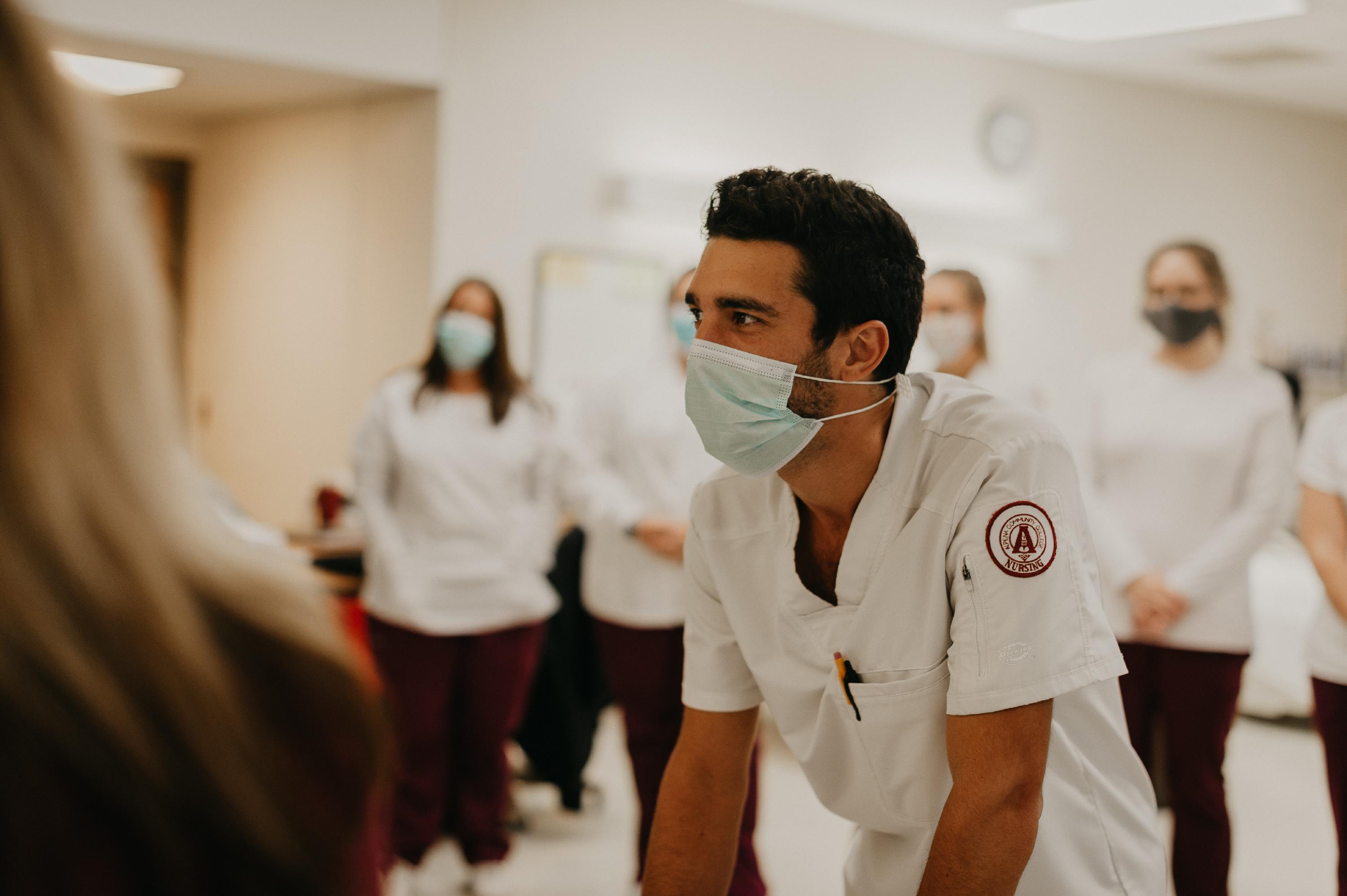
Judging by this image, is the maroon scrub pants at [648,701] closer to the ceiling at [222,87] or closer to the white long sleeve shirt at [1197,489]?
the white long sleeve shirt at [1197,489]

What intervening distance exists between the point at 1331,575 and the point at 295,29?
382cm

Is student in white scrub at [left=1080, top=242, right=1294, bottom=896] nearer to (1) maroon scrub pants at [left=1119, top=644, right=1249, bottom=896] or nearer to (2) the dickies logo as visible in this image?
(1) maroon scrub pants at [left=1119, top=644, right=1249, bottom=896]

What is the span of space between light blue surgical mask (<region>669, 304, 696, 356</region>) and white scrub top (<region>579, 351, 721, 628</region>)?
6cm

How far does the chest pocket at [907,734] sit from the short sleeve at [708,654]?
6.0 inches

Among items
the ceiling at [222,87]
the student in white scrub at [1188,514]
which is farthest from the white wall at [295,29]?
the student in white scrub at [1188,514]

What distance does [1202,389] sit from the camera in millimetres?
2869

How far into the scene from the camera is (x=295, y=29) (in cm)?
443

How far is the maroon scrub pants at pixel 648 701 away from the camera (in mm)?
2889

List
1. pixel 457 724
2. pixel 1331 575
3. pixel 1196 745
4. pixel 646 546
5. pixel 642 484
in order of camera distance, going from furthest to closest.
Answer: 1. pixel 457 724
2. pixel 642 484
3. pixel 646 546
4. pixel 1196 745
5. pixel 1331 575

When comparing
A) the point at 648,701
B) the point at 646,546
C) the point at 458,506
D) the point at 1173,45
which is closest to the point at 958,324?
the point at 646,546

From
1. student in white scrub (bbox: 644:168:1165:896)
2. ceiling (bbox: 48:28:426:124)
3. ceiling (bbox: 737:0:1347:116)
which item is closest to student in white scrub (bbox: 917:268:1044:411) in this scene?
student in white scrub (bbox: 644:168:1165:896)

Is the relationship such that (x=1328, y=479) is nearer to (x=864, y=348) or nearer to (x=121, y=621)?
(x=864, y=348)

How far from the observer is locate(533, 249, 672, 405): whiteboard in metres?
5.06

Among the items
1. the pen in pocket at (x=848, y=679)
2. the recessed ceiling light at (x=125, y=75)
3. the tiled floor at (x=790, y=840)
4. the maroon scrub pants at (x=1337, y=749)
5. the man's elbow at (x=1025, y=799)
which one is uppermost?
the recessed ceiling light at (x=125, y=75)
